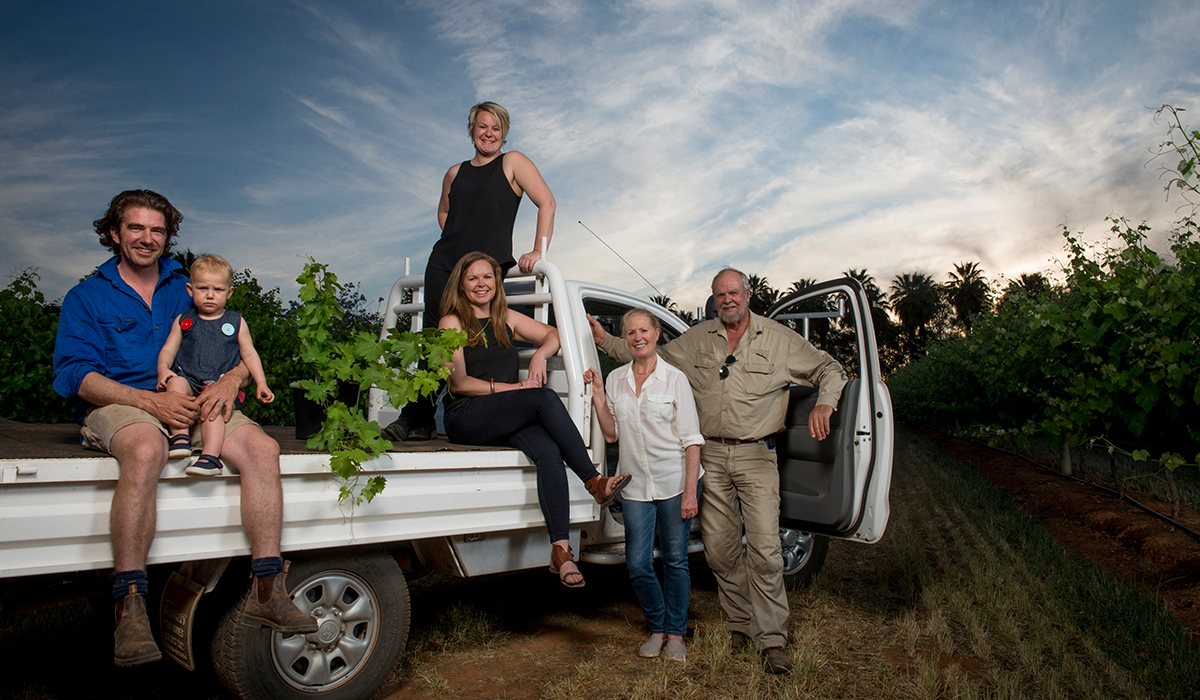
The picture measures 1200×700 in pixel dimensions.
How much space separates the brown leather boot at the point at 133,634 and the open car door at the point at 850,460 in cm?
328

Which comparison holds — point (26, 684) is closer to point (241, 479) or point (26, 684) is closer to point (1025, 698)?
point (241, 479)

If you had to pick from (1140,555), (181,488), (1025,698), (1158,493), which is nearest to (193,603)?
(181,488)

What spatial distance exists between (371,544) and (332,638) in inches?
15.4

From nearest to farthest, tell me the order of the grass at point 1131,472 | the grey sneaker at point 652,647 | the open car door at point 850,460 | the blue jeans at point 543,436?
the blue jeans at point 543,436, the grey sneaker at point 652,647, the open car door at point 850,460, the grass at point 1131,472

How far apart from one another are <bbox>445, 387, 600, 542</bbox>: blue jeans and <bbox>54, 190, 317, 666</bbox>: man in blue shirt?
43.5 inches

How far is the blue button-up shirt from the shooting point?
3.09 metres

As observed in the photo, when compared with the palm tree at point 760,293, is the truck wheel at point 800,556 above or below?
below

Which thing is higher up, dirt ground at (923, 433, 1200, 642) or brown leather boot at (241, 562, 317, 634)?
brown leather boot at (241, 562, 317, 634)

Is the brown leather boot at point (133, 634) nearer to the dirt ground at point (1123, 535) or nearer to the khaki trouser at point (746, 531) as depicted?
the khaki trouser at point (746, 531)

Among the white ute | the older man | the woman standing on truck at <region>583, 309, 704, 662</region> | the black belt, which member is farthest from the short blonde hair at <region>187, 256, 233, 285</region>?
the black belt

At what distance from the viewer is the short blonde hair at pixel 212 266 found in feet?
10.9

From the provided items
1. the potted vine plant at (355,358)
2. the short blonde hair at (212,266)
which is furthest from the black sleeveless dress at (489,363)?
the short blonde hair at (212,266)

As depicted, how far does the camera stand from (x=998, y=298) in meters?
15.9

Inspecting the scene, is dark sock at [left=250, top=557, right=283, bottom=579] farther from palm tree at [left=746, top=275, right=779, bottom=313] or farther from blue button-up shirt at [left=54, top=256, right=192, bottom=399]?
palm tree at [left=746, top=275, right=779, bottom=313]
